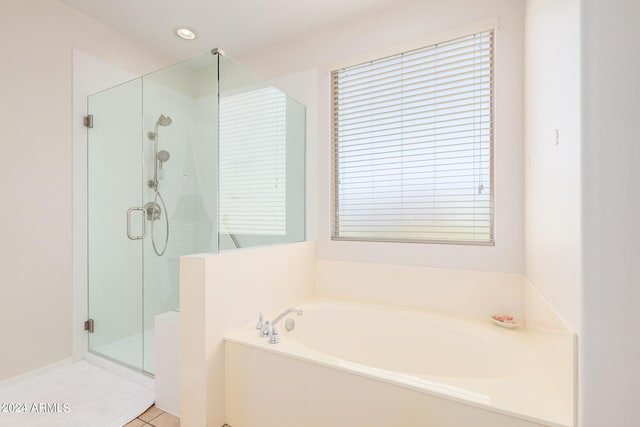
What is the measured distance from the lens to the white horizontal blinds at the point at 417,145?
1829 mm

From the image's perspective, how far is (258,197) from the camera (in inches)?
80.0

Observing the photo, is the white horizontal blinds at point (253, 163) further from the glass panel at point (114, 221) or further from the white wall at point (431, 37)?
the glass panel at point (114, 221)

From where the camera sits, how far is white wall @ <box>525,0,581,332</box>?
890 millimetres

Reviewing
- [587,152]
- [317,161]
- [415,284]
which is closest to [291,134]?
[317,161]

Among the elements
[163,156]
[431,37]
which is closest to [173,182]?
[163,156]

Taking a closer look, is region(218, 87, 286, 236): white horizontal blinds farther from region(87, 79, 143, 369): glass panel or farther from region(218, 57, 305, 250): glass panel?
region(87, 79, 143, 369): glass panel

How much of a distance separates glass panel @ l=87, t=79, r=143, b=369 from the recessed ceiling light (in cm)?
62

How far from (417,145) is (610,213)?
4.22 ft

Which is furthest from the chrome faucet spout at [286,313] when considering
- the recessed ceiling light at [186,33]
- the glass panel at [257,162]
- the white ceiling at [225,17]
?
the recessed ceiling light at [186,33]

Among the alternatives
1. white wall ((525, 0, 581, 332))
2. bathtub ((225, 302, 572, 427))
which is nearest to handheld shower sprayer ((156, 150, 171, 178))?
bathtub ((225, 302, 572, 427))

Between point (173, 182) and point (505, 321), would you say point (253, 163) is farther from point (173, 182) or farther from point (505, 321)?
point (505, 321)

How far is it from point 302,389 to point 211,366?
470mm

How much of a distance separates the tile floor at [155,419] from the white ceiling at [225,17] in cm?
261

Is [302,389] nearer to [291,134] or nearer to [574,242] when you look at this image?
[574,242]
